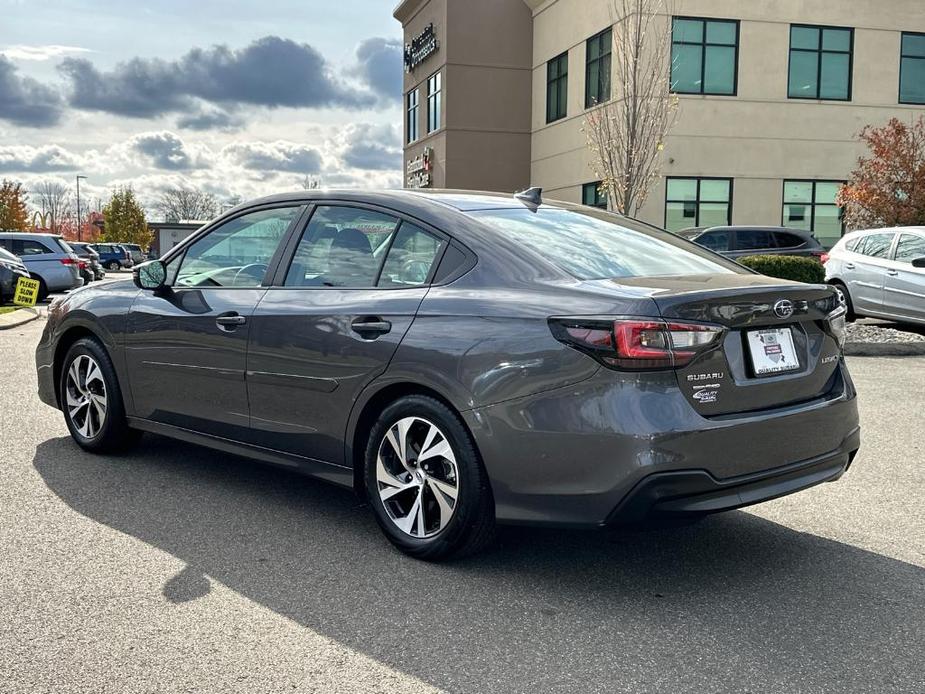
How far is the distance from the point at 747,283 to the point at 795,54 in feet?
85.7

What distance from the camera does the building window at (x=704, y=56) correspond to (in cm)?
2639

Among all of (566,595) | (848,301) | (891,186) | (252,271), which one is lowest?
(566,595)

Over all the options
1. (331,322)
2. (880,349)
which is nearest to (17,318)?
(880,349)

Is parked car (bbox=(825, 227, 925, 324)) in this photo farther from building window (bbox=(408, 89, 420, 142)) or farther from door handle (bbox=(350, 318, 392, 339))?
building window (bbox=(408, 89, 420, 142))

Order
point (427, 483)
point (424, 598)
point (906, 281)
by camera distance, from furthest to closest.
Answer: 1. point (906, 281)
2. point (427, 483)
3. point (424, 598)

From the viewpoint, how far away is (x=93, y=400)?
19.6ft

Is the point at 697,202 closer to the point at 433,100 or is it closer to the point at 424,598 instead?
the point at 433,100

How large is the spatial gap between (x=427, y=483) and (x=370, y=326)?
0.74m

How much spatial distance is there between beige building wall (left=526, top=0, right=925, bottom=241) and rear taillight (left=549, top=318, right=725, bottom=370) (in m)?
23.7

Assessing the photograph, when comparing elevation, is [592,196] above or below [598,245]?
above

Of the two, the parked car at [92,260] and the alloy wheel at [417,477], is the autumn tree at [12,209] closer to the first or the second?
the parked car at [92,260]

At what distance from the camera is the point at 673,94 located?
2594cm

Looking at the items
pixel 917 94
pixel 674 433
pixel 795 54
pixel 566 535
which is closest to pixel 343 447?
pixel 566 535

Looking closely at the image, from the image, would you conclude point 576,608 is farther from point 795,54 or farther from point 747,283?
point 795,54
